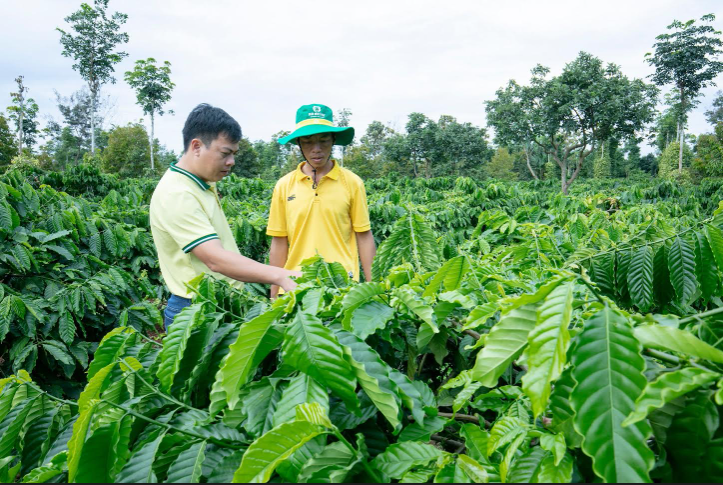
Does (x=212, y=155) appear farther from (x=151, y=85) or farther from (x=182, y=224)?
(x=151, y=85)

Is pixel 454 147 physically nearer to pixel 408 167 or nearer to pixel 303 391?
pixel 408 167

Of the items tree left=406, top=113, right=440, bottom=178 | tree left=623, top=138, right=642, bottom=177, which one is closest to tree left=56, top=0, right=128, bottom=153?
tree left=406, top=113, right=440, bottom=178

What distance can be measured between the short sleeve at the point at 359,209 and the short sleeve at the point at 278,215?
1.36ft

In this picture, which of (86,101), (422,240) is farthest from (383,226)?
(86,101)

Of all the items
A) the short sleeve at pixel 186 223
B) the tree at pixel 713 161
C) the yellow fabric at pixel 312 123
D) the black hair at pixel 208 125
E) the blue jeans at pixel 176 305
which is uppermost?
A: the tree at pixel 713 161

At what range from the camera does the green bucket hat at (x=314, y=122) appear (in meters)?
2.44

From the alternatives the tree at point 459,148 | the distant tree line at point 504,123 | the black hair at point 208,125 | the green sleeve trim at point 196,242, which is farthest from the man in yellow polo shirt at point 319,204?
the tree at point 459,148

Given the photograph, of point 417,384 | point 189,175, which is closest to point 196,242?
point 189,175

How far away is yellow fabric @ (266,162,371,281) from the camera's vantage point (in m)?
2.59

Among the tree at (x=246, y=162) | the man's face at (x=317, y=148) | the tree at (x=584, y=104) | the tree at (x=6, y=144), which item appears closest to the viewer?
the man's face at (x=317, y=148)

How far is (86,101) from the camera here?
47.6 metres

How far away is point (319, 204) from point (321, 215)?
0.21ft

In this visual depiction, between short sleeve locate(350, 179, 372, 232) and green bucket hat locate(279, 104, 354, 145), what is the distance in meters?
0.35

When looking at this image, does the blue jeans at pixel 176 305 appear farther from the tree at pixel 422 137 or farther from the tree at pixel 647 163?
the tree at pixel 647 163
